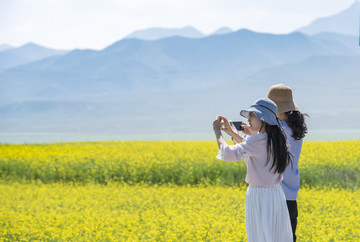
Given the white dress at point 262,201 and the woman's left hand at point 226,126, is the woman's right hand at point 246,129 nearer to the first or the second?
the woman's left hand at point 226,126

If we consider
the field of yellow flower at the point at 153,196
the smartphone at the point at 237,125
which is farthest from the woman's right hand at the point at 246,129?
the field of yellow flower at the point at 153,196

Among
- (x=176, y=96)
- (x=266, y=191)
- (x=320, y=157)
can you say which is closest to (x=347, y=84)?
(x=176, y=96)

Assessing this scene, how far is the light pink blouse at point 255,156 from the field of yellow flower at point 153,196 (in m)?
2.47

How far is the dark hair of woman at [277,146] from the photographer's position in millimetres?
4270

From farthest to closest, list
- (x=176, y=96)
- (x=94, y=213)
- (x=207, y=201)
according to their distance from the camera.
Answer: (x=176, y=96)
(x=207, y=201)
(x=94, y=213)

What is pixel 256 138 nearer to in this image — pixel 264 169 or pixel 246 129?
pixel 264 169

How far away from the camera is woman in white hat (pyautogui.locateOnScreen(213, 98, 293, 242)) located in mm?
4242

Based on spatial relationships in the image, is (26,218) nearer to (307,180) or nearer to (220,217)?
(220,217)

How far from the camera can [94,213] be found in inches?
337

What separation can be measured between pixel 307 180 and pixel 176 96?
461ft

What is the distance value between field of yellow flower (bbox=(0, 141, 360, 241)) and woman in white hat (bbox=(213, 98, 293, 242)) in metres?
2.30

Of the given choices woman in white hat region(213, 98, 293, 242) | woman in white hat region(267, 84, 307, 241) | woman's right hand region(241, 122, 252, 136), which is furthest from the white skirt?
woman's right hand region(241, 122, 252, 136)

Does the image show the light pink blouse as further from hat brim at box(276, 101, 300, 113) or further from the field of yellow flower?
the field of yellow flower

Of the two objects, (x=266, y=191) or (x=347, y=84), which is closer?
(x=266, y=191)
